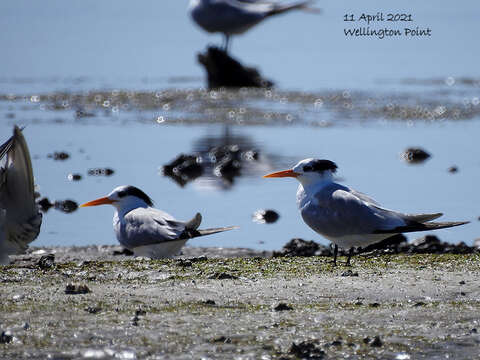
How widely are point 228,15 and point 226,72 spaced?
2.01 m

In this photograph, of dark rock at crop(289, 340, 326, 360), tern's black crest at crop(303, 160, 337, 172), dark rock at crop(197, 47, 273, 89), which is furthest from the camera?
dark rock at crop(197, 47, 273, 89)

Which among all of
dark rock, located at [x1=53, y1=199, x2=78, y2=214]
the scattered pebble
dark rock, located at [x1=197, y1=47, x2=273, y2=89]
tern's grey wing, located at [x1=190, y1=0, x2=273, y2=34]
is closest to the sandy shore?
the scattered pebble

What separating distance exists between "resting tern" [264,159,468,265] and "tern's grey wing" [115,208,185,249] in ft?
3.49

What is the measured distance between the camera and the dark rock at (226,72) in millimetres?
20422

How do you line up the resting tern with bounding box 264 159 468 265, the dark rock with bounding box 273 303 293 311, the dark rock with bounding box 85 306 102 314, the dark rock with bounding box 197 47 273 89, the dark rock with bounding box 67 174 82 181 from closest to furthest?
the dark rock with bounding box 85 306 102 314
the dark rock with bounding box 273 303 293 311
the resting tern with bounding box 264 159 468 265
the dark rock with bounding box 67 174 82 181
the dark rock with bounding box 197 47 273 89

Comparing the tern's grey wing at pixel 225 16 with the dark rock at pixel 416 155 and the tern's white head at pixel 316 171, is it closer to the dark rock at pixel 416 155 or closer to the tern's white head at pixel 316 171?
the dark rock at pixel 416 155

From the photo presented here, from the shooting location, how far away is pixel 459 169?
468 inches

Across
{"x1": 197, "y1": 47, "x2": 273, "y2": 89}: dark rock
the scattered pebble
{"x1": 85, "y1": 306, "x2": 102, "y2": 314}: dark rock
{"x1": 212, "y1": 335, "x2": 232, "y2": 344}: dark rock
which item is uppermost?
{"x1": 197, "y1": 47, "x2": 273, "y2": 89}: dark rock

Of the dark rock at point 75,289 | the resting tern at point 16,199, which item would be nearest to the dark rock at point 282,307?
the dark rock at point 75,289

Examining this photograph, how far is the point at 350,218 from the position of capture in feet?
23.6

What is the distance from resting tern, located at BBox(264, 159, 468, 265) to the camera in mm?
7098

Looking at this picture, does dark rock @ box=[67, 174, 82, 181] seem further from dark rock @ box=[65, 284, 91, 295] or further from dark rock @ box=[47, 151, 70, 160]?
dark rock @ box=[65, 284, 91, 295]

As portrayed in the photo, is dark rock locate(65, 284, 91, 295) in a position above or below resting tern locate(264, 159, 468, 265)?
below

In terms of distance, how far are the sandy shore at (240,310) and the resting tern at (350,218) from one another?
1.11 feet
